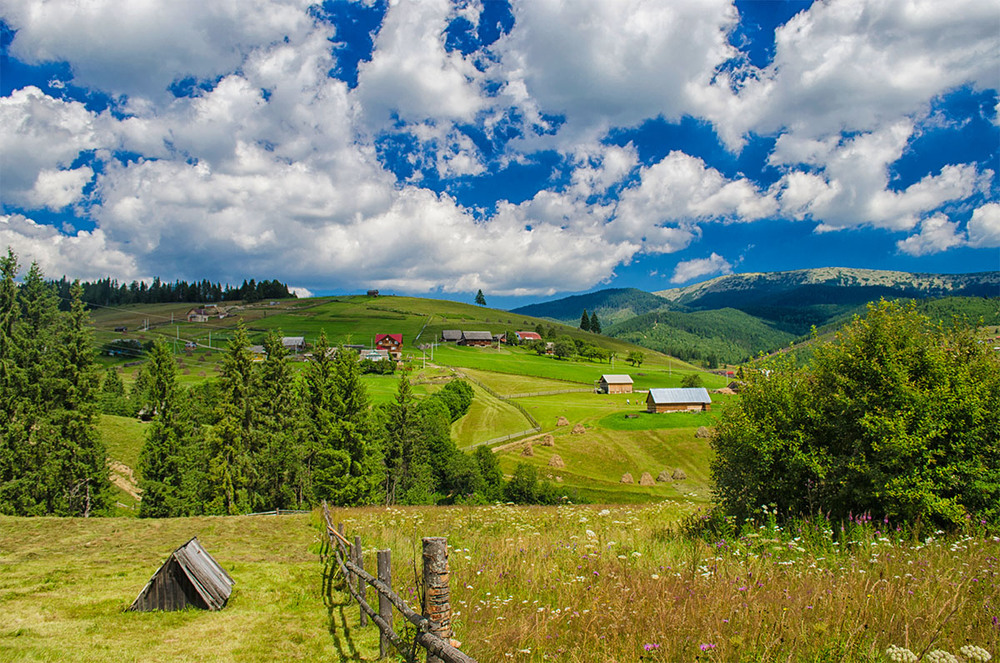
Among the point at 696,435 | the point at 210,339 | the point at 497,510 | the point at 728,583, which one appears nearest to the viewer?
the point at 728,583

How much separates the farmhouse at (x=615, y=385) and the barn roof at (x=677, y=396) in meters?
12.9

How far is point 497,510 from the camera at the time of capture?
55.8ft

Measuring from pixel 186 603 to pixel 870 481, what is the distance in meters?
17.4

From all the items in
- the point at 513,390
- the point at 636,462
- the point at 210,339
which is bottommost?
the point at 636,462

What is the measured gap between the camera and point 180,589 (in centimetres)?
1010

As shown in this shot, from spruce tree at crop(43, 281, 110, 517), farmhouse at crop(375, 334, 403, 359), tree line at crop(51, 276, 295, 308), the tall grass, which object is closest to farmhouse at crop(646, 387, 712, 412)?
farmhouse at crop(375, 334, 403, 359)

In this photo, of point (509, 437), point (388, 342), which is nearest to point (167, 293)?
point (388, 342)

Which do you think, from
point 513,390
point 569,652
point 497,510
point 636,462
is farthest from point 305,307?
point 569,652

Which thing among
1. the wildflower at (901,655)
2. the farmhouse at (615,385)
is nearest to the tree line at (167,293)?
the farmhouse at (615,385)

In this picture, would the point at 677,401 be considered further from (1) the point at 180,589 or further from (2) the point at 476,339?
(1) the point at 180,589

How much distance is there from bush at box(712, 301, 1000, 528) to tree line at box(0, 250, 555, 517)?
26.0 metres

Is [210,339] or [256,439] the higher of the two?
[210,339]

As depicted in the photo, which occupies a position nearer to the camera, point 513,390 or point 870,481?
point 870,481

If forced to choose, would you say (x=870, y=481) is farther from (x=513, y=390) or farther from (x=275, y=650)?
(x=513, y=390)
